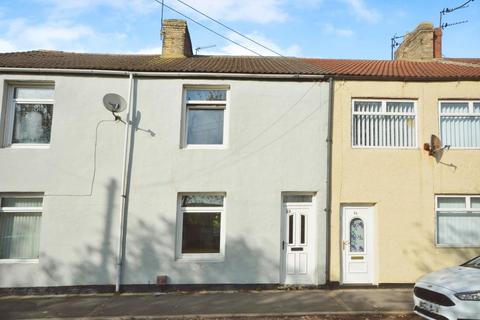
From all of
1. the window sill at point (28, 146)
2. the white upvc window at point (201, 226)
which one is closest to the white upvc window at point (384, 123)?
the white upvc window at point (201, 226)

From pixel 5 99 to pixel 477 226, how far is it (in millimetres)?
12807

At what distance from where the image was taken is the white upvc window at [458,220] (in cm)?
854

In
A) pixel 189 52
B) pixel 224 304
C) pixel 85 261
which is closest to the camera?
pixel 224 304

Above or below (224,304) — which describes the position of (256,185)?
above

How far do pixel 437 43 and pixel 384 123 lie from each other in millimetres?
6056

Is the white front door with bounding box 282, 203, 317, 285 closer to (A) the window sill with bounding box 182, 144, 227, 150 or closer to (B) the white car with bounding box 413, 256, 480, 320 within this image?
(A) the window sill with bounding box 182, 144, 227, 150

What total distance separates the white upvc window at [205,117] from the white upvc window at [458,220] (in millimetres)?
6037

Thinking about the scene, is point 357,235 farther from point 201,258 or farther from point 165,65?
point 165,65

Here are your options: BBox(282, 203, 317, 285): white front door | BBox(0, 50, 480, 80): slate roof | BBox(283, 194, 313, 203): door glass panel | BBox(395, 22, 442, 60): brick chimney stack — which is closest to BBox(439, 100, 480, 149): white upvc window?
BBox(0, 50, 480, 80): slate roof

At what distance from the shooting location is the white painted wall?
7969 mm

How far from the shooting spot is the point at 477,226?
859 centimetres

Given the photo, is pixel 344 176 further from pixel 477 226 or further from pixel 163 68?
pixel 163 68

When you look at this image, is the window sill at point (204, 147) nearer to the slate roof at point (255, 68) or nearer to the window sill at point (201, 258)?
the slate roof at point (255, 68)

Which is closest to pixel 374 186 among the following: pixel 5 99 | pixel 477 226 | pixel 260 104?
pixel 477 226
